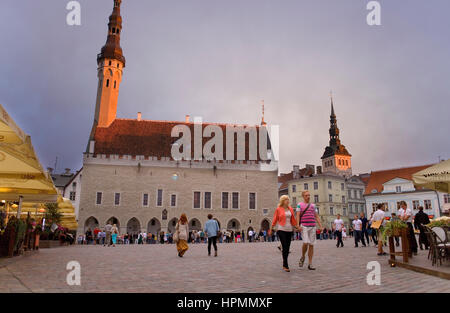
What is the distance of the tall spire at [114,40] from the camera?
142ft

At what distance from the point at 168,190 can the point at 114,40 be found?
2150 cm

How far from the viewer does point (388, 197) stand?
48500 mm

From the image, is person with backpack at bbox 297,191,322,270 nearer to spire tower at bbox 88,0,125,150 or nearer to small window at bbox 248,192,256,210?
small window at bbox 248,192,256,210

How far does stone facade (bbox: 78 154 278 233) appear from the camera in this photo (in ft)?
123

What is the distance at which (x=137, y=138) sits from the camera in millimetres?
42094

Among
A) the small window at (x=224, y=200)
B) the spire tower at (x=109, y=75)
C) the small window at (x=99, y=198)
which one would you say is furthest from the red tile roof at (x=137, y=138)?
the small window at (x=224, y=200)

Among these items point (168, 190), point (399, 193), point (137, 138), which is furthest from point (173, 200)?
point (399, 193)

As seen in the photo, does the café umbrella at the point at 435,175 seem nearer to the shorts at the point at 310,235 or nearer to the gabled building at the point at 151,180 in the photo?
the shorts at the point at 310,235

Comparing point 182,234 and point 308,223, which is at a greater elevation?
point 308,223

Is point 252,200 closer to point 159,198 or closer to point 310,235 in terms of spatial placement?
point 159,198

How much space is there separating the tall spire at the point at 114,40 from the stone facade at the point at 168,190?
14047 millimetres

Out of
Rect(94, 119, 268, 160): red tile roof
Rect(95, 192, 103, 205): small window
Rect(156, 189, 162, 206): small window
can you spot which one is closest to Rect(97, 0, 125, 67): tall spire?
Rect(94, 119, 268, 160): red tile roof

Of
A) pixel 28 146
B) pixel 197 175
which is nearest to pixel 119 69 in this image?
pixel 197 175
